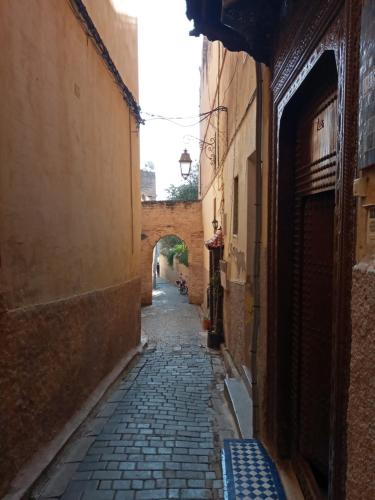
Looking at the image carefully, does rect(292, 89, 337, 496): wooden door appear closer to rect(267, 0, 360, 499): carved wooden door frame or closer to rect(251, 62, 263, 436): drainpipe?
rect(267, 0, 360, 499): carved wooden door frame

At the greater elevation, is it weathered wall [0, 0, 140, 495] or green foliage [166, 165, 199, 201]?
green foliage [166, 165, 199, 201]

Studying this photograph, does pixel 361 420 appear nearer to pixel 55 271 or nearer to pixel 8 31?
pixel 55 271

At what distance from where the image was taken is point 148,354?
29.3 feet

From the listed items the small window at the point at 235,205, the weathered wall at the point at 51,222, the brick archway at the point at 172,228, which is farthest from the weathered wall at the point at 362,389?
the brick archway at the point at 172,228

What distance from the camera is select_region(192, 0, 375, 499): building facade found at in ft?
5.16

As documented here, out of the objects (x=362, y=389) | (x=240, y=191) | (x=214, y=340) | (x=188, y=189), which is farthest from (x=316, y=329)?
(x=188, y=189)

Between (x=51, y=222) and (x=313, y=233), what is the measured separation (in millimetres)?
2817

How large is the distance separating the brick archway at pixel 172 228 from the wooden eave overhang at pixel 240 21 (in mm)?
14294

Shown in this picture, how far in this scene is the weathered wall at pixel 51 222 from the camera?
3.33 meters

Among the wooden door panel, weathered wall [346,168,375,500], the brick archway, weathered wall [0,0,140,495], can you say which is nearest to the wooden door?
the wooden door panel

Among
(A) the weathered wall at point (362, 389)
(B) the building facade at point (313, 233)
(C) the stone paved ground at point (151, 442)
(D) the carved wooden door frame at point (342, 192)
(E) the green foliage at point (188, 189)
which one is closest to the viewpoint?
(A) the weathered wall at point (362, 389)

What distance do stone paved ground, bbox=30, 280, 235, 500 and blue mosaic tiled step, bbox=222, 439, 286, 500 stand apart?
39 centimetres

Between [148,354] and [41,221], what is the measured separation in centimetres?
570

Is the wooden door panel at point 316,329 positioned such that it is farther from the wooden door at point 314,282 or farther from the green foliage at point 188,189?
the green foliage at point 188,189
